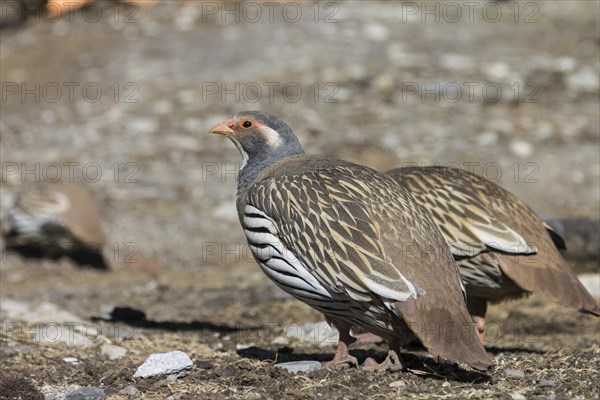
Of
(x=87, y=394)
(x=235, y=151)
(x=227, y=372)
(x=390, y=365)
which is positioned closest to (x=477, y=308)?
(x=390, y=365)

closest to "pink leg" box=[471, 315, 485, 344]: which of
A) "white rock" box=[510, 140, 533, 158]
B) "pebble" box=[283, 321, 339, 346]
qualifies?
"pebble" box=[283, 321, 339, 346]

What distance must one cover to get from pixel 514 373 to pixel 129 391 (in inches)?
83.4

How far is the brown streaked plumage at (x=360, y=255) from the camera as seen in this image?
5.11 m

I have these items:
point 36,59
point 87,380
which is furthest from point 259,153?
point 36,59

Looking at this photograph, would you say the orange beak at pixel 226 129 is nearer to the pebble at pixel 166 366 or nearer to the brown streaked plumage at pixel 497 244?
the brown streaked plumage at pixel 497 244

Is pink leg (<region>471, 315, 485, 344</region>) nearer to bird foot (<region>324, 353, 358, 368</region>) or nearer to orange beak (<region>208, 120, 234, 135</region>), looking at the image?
bird foot (<region>324, 353, 358, 368</region>)

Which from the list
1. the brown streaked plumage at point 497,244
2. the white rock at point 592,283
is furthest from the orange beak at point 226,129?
the white rock at point 592,283

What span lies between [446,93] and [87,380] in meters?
9.63

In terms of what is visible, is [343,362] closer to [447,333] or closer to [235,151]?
[447,333]

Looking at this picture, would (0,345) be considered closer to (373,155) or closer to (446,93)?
(373,155)

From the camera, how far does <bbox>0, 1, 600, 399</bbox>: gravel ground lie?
596 cm

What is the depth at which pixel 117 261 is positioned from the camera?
34.9 feet

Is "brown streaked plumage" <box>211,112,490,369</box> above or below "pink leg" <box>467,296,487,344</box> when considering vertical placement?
above

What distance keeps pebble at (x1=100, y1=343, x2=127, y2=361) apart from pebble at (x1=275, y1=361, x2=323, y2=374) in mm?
1560
